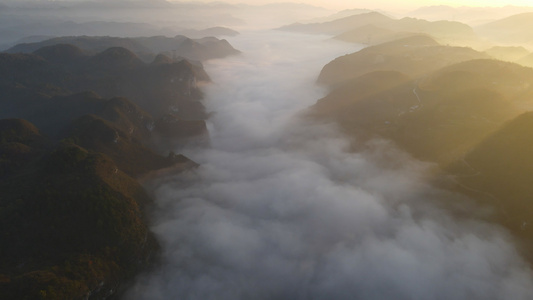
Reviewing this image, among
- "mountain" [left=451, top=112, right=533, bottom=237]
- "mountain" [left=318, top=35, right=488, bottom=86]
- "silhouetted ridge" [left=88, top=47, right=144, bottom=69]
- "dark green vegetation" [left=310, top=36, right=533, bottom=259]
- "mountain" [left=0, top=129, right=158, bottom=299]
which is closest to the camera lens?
"mountain" [left=0, top=129, right=158, bottom=299]

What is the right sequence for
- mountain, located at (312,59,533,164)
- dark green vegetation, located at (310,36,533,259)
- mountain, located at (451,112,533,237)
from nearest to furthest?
1. mountain, located at (451,112,533,237)
2. dark green vegetation, located at (310,36,533,259)
3. mountain, located at (312,59,533,164)

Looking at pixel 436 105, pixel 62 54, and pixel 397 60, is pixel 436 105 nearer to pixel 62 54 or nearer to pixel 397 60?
pixel 397 60

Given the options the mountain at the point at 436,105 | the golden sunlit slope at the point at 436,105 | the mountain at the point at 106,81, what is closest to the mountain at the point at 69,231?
the mountain at the point at 106,81

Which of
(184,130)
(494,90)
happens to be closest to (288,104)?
(184,130)

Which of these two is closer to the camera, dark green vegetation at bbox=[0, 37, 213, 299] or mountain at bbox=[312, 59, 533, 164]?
dark green vegetation at bbox=[0, 37, 213, 299]

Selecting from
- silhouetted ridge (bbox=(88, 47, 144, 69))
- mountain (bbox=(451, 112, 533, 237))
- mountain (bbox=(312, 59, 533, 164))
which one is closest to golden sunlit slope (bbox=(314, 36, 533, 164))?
mountain (bbox=(312, 59, 533, 164))

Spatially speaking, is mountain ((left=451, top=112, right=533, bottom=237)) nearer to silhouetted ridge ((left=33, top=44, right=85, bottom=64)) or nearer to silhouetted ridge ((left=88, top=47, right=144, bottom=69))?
silhouetted ridge ((left=88, top=47, right=144, bottom=69))

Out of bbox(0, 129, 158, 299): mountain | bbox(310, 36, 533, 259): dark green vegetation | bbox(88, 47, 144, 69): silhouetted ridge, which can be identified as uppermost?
bbox(88, 47, 144, 69): silhouetted ridge

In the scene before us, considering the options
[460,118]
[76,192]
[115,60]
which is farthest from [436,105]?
[115,60]

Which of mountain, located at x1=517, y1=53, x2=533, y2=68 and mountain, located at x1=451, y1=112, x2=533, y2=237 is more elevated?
mountain, located at x1=517, y1=53, x2=533, y2=68
